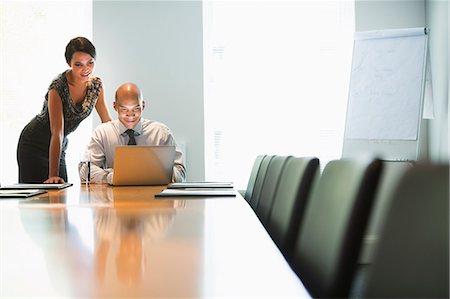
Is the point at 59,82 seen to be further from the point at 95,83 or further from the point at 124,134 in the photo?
the point at 124,134

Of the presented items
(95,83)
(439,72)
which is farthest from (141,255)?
(439,72)

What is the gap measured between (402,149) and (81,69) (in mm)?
3143

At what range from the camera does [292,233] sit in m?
1.64

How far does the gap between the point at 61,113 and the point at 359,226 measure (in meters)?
2.90

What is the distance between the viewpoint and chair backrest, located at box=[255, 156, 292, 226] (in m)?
2.13

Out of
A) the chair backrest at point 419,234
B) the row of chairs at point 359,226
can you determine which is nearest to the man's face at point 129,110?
the row of chairs at point 359,226

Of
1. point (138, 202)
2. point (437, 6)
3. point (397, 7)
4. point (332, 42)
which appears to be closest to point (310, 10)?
point (332, 42)

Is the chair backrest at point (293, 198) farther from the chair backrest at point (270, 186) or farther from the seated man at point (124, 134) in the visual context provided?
the seated man at point (124, 134)

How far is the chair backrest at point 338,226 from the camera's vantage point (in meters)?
0.99

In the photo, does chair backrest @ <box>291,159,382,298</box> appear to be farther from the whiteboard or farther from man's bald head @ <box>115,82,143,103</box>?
the whiteboard

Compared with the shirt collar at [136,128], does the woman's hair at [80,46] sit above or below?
above

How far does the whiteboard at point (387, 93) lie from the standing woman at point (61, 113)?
253 cm

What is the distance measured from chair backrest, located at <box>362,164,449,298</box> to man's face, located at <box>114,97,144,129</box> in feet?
10.1

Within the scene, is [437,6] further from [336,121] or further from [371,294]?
[371,294]
